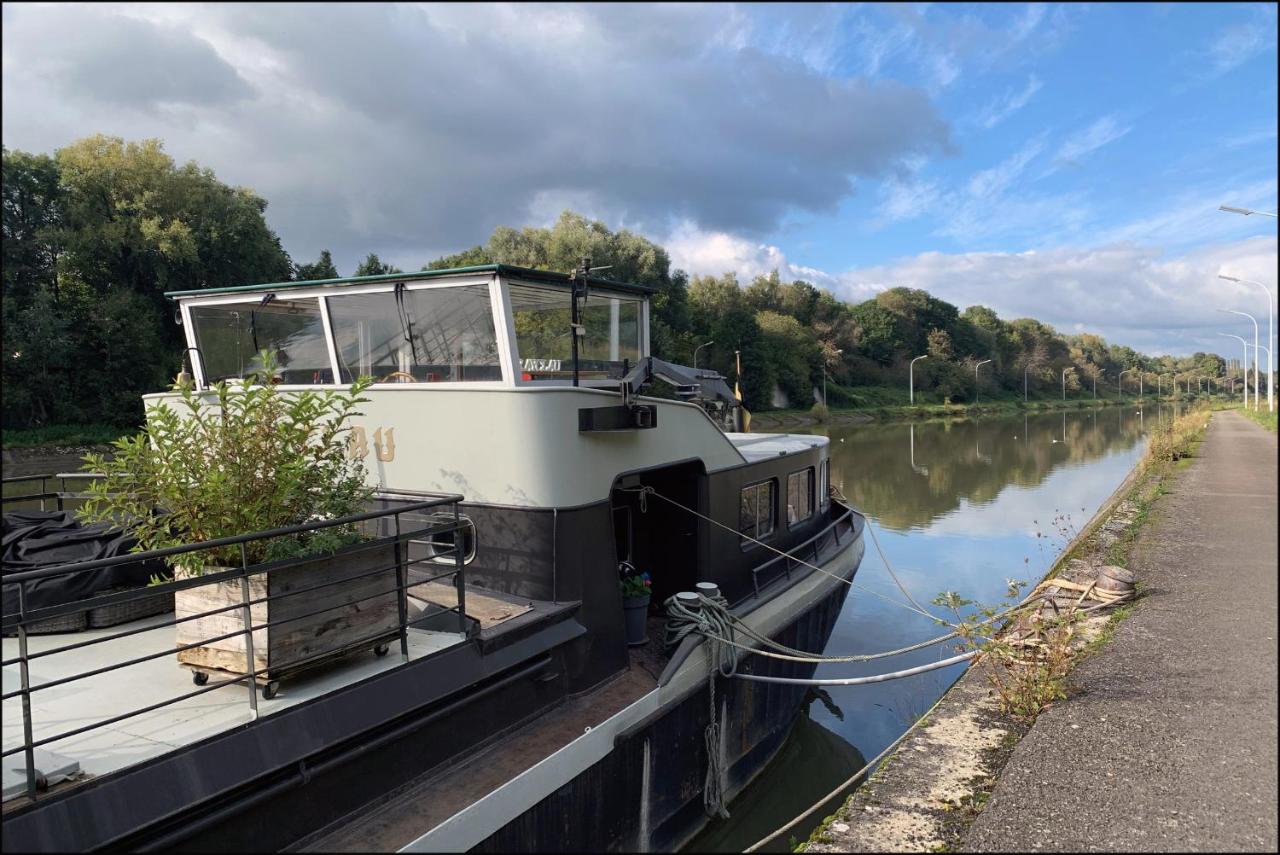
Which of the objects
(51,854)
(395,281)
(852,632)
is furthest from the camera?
(852,632)

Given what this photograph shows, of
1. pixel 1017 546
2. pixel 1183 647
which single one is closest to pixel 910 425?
pixel 1017 546

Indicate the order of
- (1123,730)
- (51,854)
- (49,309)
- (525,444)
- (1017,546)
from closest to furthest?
(51,854) < (1123,730) < (525,444) < (1017,546) < (49,309)

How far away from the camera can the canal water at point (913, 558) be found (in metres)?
7.92

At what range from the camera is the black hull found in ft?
15.2

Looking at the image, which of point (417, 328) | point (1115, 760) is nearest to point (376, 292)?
point (417, 328)

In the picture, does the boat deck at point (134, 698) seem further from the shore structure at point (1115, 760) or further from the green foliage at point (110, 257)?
the green foliage at point (110, 257)

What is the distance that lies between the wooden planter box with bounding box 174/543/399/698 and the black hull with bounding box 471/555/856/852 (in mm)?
1359

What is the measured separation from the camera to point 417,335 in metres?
6.02

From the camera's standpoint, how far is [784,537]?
8.90 metres

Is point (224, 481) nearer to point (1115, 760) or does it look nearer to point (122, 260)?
point (1115, 760)

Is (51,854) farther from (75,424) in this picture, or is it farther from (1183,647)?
(75,424)

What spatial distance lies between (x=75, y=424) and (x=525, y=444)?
3157 centimetres

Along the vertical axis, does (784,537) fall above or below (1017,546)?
above

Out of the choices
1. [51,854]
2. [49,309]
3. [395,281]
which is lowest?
[51,854]
